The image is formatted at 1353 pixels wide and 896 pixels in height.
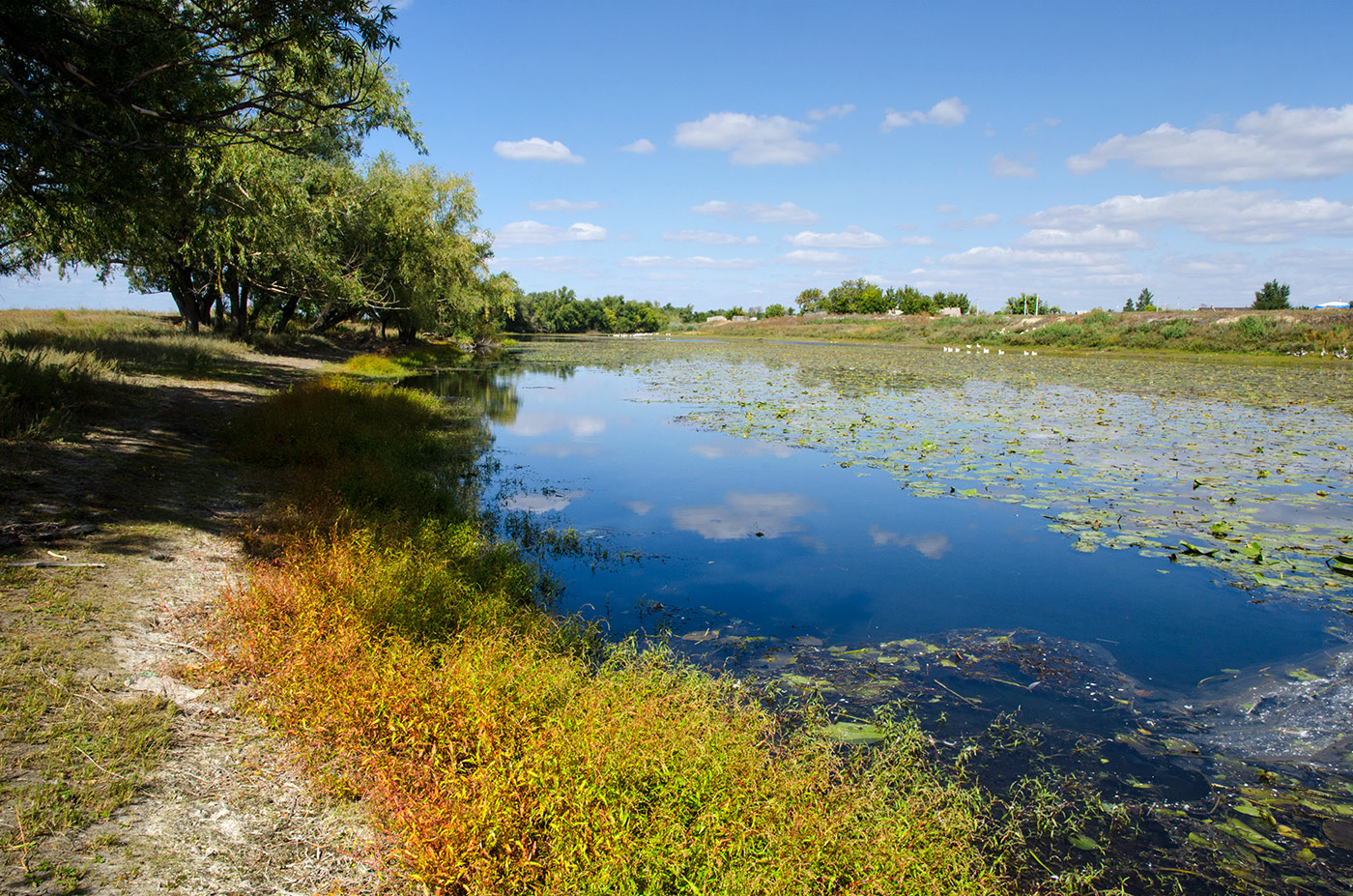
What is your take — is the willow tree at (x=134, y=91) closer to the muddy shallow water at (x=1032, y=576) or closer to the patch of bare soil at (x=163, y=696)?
the patch of bare soil at (x=163, y=696)

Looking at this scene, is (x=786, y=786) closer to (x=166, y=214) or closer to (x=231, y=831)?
(x=231, y=831)

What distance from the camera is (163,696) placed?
13.0ft

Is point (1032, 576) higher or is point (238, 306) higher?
point (238, 306)

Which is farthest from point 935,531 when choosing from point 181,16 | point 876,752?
point 181,16

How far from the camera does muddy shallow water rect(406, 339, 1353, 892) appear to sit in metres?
4.69

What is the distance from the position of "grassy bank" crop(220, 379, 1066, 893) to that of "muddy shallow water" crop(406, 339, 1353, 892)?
89 cm

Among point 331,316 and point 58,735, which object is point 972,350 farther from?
point 58,735

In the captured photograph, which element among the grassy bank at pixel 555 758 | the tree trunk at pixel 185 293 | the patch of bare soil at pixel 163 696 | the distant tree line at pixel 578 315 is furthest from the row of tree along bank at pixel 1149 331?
the tree trunk at pixel 185 293

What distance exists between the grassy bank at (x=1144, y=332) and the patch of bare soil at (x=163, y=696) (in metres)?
54.1

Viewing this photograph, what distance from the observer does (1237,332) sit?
45.7 meters

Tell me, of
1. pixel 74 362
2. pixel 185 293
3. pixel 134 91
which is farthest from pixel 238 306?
pixel 134 91

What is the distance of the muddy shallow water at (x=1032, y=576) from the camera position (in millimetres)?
4688

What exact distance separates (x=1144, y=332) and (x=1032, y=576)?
2125 inches

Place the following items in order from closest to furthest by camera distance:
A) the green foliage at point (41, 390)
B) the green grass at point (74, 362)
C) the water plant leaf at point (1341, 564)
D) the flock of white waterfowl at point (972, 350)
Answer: the water plant leaf at point (1341, 564) → the green foliage at point (41, 390) → the green grass at point (74, 362) → the flock of white waterfowl at point (972, 350)
